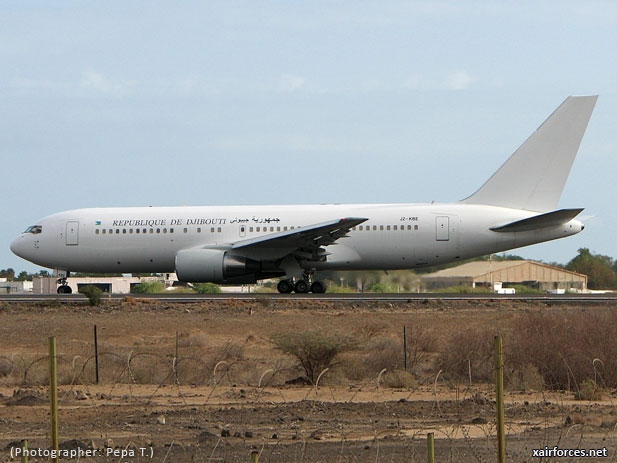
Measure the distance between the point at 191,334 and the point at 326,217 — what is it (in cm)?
1136

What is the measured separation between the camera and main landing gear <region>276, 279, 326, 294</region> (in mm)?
33469

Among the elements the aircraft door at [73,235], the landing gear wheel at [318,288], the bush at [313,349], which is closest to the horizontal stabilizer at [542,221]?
the landing gear wheel at [318,288]

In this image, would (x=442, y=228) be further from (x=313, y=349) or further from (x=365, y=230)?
(x=313, y=349)

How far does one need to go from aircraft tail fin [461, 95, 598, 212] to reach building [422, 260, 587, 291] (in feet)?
16.9

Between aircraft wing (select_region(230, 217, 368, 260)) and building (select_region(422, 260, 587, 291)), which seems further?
building (select_region(422, 260, 587, 291))

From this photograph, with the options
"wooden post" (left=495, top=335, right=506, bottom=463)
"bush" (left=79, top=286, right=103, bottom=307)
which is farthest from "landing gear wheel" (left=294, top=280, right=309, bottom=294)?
"wooden post" (left=495, top=335, right=506, bottom=463)

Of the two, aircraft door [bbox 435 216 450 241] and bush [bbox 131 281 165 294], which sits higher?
aircraft door [bbox 435 216 450 241]

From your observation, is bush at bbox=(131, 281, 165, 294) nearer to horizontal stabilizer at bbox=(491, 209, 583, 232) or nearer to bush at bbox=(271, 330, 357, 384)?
horizontal stabilizer at bbox=(491, 209, 583, 232)

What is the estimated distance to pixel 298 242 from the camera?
31484 mm

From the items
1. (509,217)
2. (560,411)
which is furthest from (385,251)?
(560,411)

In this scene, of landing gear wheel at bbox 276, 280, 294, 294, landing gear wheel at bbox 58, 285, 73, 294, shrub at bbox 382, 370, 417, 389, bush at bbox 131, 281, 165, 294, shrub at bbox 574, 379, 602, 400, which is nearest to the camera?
shrub at bbox 574, 379, 602, 400

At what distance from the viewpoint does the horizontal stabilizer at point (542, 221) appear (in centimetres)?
3002

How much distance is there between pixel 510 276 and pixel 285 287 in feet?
46.0

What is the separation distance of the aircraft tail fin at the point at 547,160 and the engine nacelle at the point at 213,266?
8324 mm
